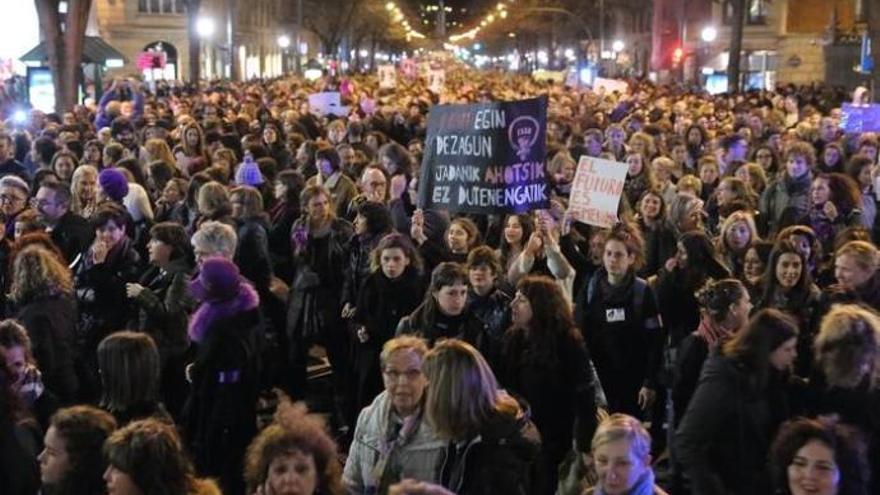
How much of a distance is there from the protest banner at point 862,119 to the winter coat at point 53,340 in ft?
42.5

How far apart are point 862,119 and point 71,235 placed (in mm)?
11829

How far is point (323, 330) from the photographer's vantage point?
9.44 m

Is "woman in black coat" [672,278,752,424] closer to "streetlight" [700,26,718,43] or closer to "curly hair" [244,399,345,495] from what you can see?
"curly hair" [244,399,345,495]

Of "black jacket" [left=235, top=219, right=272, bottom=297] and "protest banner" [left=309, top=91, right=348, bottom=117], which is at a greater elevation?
"protest banner" [left=309, top=91, right=348, bottom=117]

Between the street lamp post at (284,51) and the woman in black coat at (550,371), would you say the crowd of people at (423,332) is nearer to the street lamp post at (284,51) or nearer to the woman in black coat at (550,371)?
the woman in black coat at (550,371)

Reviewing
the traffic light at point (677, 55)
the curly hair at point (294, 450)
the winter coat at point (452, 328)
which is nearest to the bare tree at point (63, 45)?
the winter coat at point (452, 328)

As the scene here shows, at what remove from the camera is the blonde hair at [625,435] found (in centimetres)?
464

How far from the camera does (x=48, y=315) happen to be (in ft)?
22.3

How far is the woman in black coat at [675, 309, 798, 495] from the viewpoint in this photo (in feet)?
16.9

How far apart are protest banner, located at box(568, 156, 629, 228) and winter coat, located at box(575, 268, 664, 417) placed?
2.06 m

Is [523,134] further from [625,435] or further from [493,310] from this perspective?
[625,435]


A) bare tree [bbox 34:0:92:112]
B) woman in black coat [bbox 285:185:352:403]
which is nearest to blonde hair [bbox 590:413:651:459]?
woman in black coat [bbox 285:185:352:403]

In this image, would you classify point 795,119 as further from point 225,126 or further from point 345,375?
point 345,375

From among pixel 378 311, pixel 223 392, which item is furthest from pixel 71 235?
pixel 223 392
